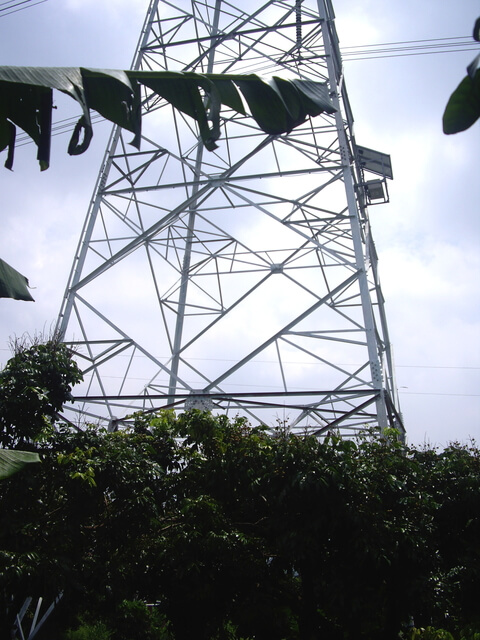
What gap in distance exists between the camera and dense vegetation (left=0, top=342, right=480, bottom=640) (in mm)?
5832

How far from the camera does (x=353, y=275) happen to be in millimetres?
10109

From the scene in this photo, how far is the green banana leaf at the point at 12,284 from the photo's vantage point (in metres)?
4.11

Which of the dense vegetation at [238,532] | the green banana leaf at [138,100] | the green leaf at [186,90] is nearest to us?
the green banana leaf at [138,100]

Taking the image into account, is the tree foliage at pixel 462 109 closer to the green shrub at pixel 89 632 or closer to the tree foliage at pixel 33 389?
the tree foliage at pixel 33 389

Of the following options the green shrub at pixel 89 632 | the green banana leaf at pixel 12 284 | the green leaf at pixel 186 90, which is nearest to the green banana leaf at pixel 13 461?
the green banana leaf at pixel 12 284

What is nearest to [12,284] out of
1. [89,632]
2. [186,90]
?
[186,90]

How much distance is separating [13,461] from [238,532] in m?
2.90

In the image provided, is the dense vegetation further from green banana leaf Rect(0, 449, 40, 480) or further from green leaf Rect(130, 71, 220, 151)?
green leaf Rect(130, 71, 220, 151)

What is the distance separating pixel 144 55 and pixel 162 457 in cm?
1046

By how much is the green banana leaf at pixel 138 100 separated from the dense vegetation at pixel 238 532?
12.1 ft

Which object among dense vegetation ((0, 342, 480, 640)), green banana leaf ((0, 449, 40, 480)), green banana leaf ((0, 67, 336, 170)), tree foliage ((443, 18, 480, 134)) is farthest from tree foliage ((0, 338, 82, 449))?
tree foliage ((443, 18, 480, 134))

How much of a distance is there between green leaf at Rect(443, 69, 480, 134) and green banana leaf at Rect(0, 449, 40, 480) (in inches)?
131

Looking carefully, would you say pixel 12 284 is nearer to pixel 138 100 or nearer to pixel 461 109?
pixel 138 100

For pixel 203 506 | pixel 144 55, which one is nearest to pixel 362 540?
pixel 203 506
